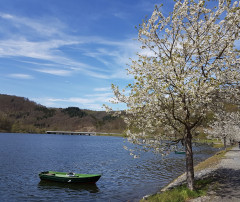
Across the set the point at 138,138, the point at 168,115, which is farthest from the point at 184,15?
the point at 138,138

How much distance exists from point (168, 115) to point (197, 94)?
361 cm

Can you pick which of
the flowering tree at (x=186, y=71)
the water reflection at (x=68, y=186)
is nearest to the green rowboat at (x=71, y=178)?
the water reflection at (x=68, y=186)

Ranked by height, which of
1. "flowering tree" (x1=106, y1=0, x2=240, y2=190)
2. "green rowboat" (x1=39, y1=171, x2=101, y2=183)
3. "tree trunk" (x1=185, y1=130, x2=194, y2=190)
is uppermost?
"flowering tree" (x1=106, y1=0, x2=240, y2=190)

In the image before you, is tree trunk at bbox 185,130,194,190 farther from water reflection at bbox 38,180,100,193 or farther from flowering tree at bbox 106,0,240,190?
water reflection at bbox 38,180,100,193

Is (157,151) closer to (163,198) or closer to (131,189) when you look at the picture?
(163,198)

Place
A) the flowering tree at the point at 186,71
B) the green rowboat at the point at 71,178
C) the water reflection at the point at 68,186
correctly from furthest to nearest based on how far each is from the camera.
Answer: the green rowboat at the point at 71,178 → the water reflection at the point at 68,186 → the flowering tree at the point at 186,71

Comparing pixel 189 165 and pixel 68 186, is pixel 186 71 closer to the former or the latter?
pixel 189 165

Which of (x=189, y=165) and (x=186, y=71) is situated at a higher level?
(x=186, y=71)

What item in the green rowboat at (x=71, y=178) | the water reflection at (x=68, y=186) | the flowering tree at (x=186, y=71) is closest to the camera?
the flowering tree at (x=186, y=71)

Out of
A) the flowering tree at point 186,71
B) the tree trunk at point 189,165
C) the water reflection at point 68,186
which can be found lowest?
the water reflection at point 68,186

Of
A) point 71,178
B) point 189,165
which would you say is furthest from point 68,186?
point 189,165

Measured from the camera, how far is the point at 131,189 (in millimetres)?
30391

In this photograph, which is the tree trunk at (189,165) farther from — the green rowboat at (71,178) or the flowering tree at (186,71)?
the green rowboat at (71,178)

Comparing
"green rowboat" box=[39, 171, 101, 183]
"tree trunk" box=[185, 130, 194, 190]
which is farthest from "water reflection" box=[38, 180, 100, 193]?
"tree trunk" box=[185, 130, 194, 190]
